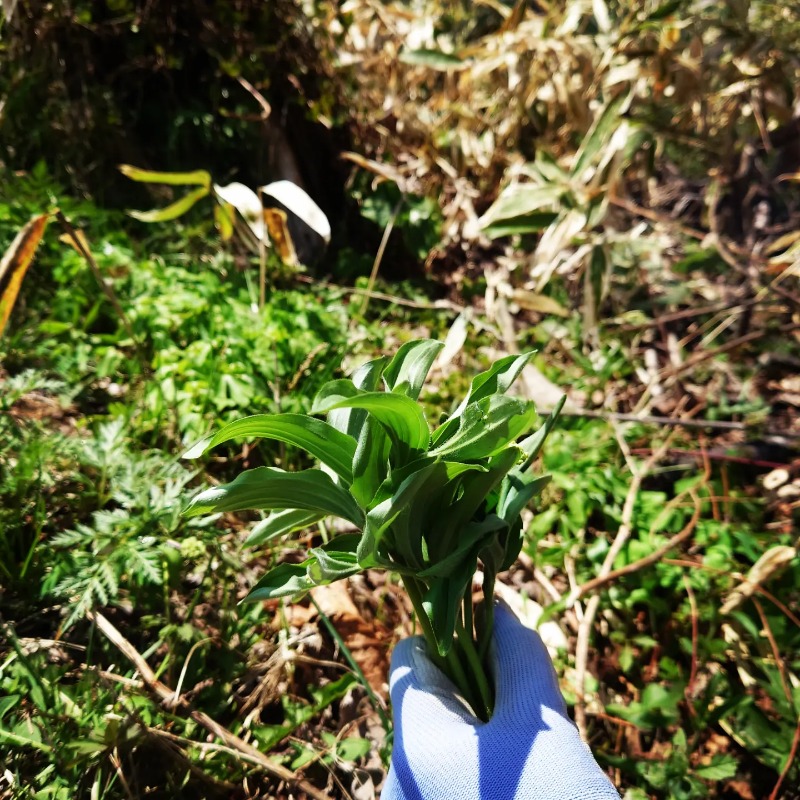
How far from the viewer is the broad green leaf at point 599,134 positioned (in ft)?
6.94

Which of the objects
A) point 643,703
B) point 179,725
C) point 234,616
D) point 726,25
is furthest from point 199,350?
point 726,25

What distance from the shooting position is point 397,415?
0.64 meters

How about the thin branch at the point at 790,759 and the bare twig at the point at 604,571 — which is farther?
the bare twig at the point at 604,571

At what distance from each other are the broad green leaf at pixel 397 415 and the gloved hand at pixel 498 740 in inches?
14.7

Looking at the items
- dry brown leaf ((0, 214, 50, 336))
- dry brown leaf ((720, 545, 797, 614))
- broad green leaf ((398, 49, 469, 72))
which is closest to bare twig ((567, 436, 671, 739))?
dry brown leaf ((720, 545, 797, 614))

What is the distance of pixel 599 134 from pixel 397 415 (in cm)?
198

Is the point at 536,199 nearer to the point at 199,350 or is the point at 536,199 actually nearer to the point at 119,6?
the point at 199,350

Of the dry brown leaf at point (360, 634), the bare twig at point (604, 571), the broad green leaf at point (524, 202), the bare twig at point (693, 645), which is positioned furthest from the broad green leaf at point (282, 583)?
the broad green leaf at point (524, 202)

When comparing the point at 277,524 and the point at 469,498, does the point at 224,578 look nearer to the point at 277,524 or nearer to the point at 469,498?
the point at 277,524

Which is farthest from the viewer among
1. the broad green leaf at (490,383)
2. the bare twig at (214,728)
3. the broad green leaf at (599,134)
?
the broad green leaf at (599,134)

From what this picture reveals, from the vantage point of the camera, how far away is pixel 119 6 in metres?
2.19

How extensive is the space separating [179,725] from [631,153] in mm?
2291

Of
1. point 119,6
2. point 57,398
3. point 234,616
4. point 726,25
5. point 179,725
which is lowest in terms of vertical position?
point 179,725

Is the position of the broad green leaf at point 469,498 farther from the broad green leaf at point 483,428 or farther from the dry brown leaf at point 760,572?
the dry brown leaf at point 760,572
